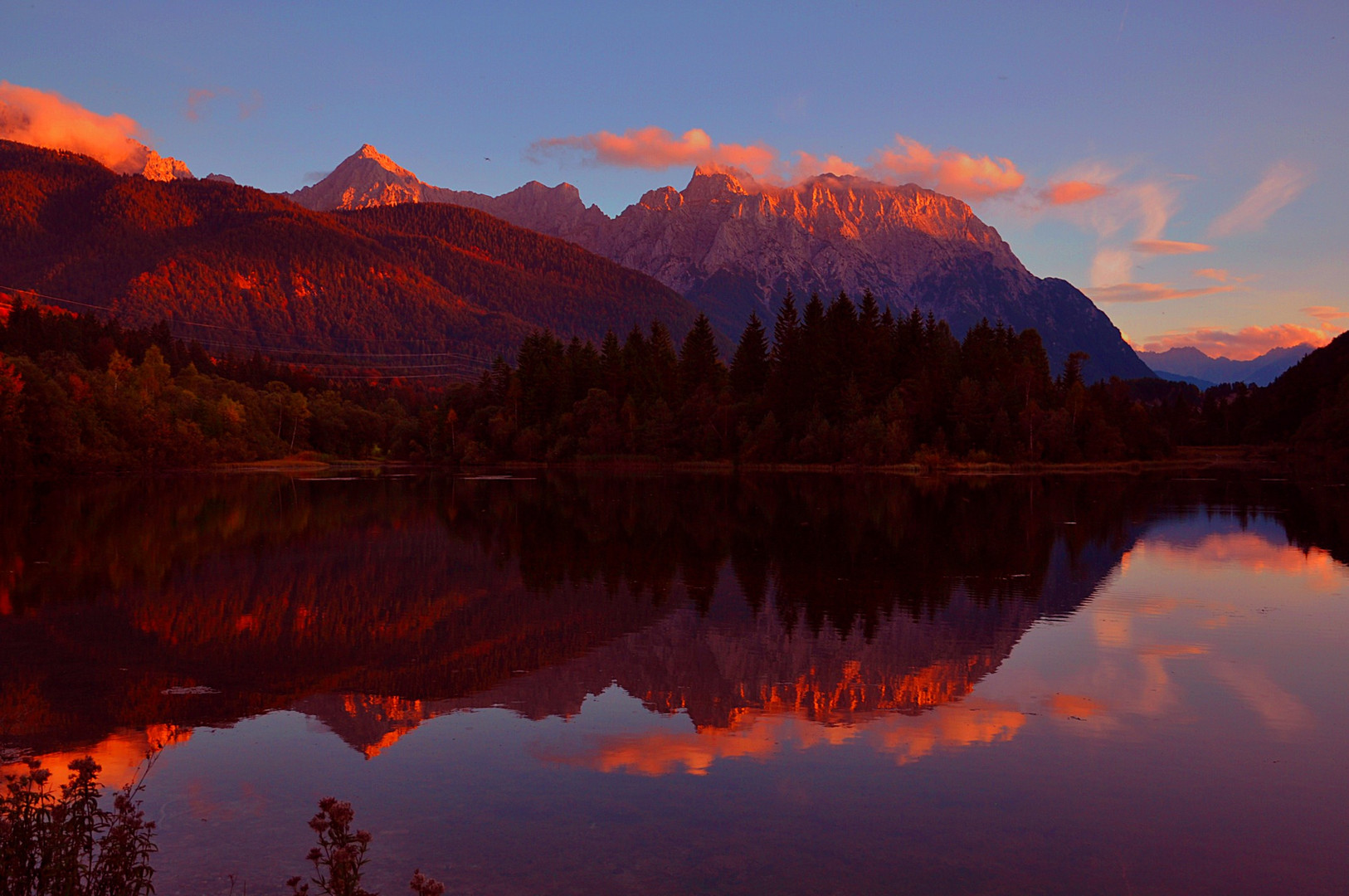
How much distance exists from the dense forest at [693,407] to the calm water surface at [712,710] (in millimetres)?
86057

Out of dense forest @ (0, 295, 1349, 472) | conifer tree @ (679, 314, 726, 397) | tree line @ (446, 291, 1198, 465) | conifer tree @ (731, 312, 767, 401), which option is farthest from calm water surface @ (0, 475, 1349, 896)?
conifer tree @ (679, 314, 726, 397)

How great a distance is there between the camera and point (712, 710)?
16.6 m

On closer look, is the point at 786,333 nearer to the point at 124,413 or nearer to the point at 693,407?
the point at 693,407

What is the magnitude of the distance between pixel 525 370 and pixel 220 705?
14717 centimetres

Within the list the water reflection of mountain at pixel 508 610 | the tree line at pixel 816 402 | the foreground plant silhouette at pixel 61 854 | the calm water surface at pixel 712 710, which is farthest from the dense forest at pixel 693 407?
the foreground plant silhouette at pixel 61 854

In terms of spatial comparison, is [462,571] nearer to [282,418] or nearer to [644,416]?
[644,416]

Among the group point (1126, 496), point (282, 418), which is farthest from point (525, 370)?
point (1126, 496)

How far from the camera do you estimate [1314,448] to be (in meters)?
166

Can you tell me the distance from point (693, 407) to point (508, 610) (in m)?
118

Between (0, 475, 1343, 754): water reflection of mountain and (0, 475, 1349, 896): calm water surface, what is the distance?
0.13 metres

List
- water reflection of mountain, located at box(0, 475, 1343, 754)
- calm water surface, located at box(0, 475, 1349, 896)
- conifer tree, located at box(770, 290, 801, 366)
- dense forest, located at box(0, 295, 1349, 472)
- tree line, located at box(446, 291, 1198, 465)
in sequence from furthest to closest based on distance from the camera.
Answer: conifer tree, located at box(770, 290, 801, 366)
tree line, located at box(446, 291, 1198, 465)
dense forest, located at box(0, 295, 1349, 472)
water reflection of mountain, located at box(0, 475, 1343, 754)
calm water surface, located at box(0, 475, 1349, 896)

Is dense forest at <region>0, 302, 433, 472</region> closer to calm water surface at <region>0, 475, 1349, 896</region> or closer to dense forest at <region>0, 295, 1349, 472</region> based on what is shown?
dense forest at <region>0, 295, 1349, 472</region>

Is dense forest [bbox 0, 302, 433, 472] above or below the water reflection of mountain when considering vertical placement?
above

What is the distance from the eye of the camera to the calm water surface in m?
10.9
